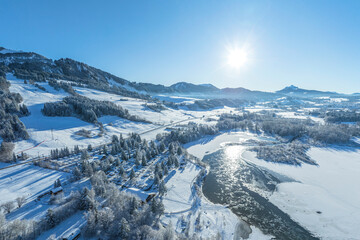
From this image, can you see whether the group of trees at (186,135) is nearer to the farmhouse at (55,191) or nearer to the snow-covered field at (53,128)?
the snow-covered field at (53,128)

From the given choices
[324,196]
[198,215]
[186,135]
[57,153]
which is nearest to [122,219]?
[198,215]

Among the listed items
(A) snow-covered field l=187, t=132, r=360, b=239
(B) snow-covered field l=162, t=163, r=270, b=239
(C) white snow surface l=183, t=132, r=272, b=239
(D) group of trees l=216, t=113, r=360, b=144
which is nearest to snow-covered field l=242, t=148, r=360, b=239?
(A) snow-covered field l=187, t=132, r=360, b=239

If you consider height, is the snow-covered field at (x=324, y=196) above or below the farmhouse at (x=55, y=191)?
below

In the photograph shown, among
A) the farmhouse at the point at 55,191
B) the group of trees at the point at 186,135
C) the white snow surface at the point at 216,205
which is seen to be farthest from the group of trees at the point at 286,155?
the farmhouse at the point at 55,191

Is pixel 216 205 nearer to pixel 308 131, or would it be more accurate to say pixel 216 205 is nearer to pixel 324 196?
pixel 324 196

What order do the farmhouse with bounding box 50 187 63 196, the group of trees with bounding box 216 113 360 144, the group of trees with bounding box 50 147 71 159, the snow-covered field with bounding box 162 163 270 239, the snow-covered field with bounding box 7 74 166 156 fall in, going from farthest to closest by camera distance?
the group of trees with bounding box 216 113 360 144 < the snow-covered field with bounding box 7 74 166 156 < the group of trees with bounding box 50 147 71 159 < the farmhouse with bounding box 50 187 63 196 < the snow-covered field with bounding box 162 163 270 239

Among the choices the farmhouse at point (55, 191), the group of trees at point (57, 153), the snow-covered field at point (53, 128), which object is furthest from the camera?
the snow-covered field at point (53, 128)

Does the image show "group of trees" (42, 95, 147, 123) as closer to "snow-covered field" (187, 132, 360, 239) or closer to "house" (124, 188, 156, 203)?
"snow-covered field" (187, 132, 360, 239)

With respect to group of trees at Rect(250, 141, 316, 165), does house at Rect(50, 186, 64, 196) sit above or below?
above
